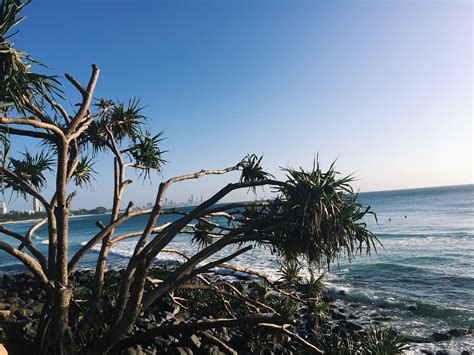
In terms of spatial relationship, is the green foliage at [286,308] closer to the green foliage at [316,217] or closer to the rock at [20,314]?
the green foliage at [316,217]

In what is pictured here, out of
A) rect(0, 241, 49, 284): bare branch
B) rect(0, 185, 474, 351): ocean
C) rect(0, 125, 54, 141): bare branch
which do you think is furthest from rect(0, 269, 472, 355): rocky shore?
rect(0, 125, 54, 141): bare branch

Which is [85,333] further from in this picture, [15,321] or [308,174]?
[308,174]

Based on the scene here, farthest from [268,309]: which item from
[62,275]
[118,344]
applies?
[62,275]

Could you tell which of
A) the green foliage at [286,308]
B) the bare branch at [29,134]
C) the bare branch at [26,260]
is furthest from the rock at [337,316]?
the bare branch at [29,134]

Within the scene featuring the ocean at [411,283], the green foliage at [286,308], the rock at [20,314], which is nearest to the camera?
the rock at [20,314]

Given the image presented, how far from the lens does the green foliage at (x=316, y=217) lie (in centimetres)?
498

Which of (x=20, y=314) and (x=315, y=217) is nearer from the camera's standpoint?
(x=315, y=217)

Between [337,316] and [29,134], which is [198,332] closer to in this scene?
[29,134]

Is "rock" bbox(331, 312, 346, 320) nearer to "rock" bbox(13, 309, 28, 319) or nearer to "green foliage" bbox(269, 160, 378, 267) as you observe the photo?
"green foliage" bbox(269, 160, 378, 267)

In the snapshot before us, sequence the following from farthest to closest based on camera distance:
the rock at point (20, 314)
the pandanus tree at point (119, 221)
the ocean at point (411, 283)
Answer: the ocean at point (411, 283)
the rock at point (20, 314)
the pandanus tree at point (119, 221)

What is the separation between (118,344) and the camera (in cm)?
535

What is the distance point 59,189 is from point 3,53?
6.43 feet

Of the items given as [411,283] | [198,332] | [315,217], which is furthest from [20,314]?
[411,283]

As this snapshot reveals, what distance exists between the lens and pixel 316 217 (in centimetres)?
488
